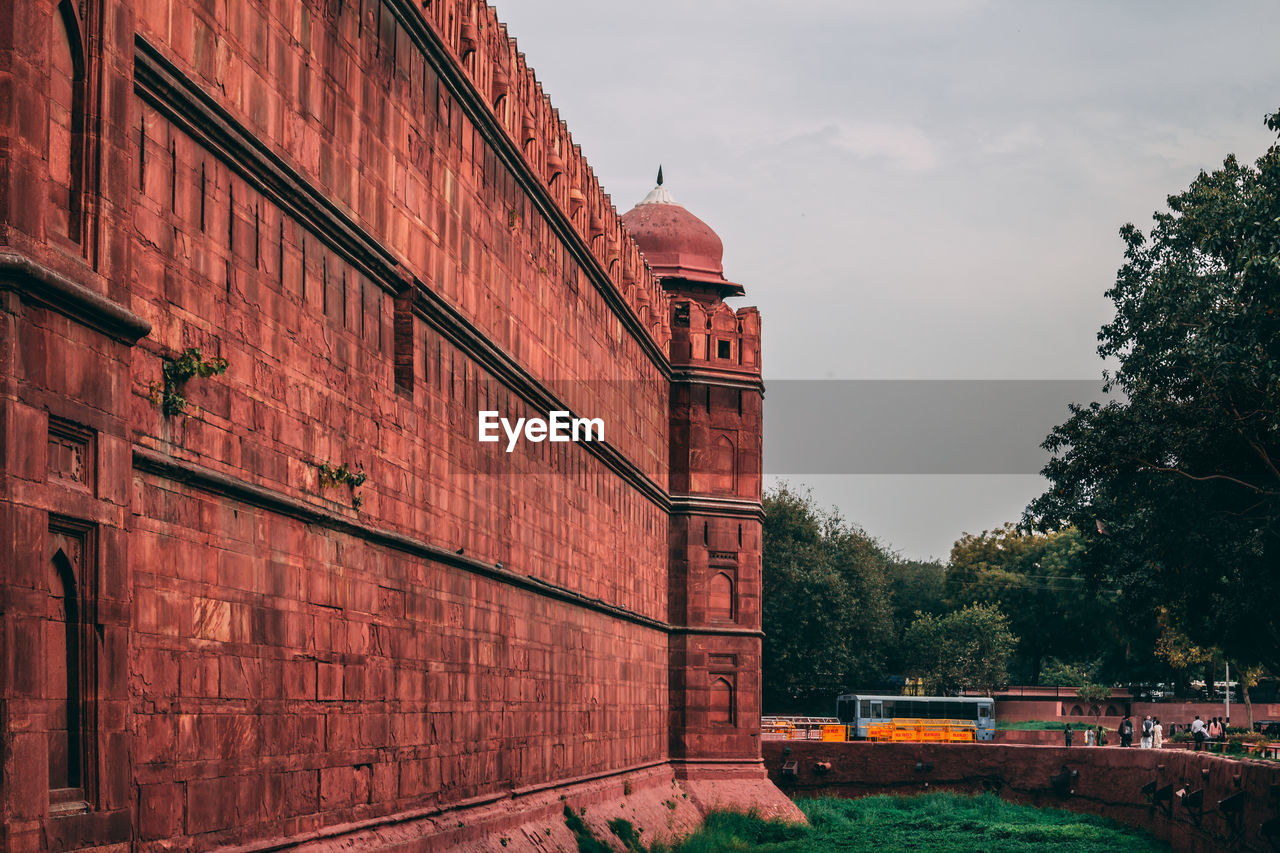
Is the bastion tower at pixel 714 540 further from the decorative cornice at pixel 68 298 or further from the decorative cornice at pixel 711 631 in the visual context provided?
the decorative cornice at pixel 68 298

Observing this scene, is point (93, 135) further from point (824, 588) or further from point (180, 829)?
point (824, 588)

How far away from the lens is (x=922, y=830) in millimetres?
35031

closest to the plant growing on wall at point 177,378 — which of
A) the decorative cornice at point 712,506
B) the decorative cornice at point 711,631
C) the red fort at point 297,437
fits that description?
the red fort at point 297,437

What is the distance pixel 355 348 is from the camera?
553 inches

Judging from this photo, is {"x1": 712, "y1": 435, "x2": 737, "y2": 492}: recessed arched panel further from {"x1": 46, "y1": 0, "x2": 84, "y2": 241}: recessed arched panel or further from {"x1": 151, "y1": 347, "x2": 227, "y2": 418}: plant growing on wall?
{"x1": 46, "y1": 0, "x2": 84, "y2": 241}: recessed arched panel

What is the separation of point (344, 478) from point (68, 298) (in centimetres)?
558

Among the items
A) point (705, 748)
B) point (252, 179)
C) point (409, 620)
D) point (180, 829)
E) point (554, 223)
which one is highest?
point (554, 223)

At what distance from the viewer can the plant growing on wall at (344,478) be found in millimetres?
13188

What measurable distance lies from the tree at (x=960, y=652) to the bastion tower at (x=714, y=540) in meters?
28.0

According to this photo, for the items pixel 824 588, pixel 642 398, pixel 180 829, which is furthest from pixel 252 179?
pixel 824 588

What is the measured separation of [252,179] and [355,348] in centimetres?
251

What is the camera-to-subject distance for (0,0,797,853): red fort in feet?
27.0

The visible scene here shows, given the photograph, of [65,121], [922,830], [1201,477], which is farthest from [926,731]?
[65,121]

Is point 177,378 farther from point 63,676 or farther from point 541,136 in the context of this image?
point 541,136
